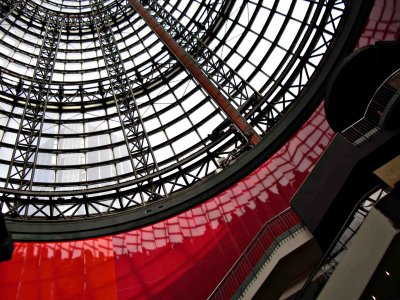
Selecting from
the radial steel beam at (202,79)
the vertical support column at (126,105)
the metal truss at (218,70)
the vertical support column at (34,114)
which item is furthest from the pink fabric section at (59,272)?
the metal truss at (218,70)

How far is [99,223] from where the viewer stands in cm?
2050

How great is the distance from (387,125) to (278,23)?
14.6 m

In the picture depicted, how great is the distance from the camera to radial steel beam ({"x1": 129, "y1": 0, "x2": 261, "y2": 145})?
20.2 meters

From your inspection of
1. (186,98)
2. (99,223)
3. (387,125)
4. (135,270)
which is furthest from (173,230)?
(387,125)

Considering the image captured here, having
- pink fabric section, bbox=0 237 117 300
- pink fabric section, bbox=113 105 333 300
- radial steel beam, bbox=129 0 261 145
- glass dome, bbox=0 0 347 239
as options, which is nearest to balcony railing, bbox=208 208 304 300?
pink fabric section, bbox=113 105 333 300

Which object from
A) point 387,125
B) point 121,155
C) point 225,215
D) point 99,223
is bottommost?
point 387,125

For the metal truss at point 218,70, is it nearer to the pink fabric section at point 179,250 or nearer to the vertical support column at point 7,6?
the pink fabric section at point 179,250

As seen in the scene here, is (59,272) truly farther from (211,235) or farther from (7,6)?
(7,6)

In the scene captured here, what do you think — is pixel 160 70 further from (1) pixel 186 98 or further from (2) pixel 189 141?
(2) pixel 189 141

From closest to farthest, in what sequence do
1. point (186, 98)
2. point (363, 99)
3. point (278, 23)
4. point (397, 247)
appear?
point (397, 247) → point (363, 99) → point (278, 23) → point (186, 98)

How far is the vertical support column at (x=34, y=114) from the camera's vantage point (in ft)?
75.1

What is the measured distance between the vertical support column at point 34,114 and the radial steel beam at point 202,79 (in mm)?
7792

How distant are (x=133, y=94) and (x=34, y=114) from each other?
7.18 m

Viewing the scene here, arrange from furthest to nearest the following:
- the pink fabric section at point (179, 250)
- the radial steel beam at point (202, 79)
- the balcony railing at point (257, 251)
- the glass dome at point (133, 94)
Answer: the glass dome at point (133, 94), the radial steel beam at point (202, 79), the pink fabric section at point (179, 250), the balcony railing at point (257, 251)
